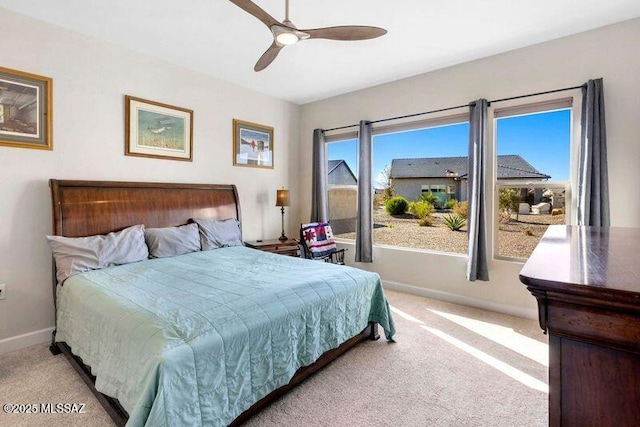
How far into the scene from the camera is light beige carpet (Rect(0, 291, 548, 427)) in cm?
177

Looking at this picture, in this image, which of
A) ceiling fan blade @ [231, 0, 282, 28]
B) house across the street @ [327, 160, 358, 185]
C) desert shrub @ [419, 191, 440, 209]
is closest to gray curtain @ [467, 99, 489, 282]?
desert shrub @ [419, 191, 440, 209]

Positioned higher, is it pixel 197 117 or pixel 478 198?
pixel 197 117

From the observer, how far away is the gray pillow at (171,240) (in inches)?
120

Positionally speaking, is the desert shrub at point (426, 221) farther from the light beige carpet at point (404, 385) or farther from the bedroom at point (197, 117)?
the light beige carpet at point (404, 385)

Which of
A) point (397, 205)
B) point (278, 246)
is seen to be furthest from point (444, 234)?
point (278, 246)

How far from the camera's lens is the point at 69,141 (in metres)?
2.85

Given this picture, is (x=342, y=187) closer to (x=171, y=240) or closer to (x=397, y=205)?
(x=397, y=205)

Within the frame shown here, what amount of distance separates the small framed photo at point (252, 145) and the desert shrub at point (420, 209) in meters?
2.13

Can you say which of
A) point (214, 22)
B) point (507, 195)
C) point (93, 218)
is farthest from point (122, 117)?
point (507, 195)

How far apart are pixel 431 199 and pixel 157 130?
3.37 meters

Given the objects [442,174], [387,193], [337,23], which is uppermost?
[337,23]

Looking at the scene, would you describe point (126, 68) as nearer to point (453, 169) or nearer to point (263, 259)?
point (263, 259)

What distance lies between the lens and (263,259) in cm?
301

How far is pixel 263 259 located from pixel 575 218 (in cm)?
295
